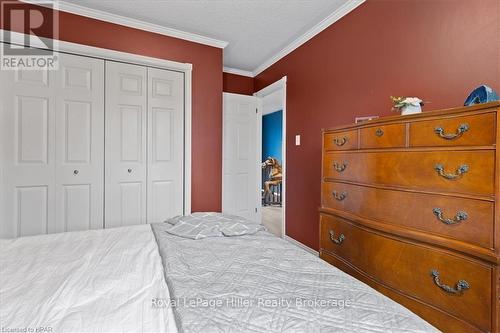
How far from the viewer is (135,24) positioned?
9.25ft

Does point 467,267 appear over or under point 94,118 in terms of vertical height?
under

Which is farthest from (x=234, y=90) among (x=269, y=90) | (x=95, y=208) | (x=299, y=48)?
(x=95, y=208)

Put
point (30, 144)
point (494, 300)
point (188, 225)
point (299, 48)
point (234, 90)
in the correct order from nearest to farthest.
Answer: point (494, 300) < point (188, 225) < point (30, 144) < point (299, 48) < point (234, 90)

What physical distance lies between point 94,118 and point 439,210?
3.04 meters

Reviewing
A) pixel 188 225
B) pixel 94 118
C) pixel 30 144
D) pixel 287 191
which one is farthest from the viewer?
pixel 287 191

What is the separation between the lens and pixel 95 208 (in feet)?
8.89

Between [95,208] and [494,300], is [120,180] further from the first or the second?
[494,300]

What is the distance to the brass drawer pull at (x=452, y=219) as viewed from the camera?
44.7 inches

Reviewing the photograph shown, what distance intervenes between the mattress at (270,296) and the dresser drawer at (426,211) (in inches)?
22.8

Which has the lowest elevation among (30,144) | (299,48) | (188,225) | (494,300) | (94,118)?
(494,300)

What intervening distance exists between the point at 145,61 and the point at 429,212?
299 cm

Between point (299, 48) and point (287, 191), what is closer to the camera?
point (299, 48)

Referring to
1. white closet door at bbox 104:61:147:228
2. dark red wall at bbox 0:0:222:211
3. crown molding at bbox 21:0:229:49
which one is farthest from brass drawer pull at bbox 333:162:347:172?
crown molding at bbox 21:0:229:49

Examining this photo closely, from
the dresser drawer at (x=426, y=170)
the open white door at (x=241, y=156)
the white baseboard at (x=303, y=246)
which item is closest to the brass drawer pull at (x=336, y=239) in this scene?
the dresser drawer at (x=426, y=170)
